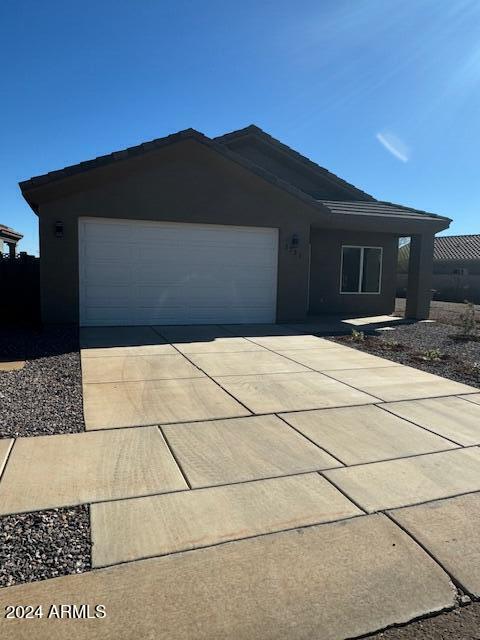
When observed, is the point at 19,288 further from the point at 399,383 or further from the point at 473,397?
the point at 473,397

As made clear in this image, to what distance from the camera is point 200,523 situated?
3.15 meters

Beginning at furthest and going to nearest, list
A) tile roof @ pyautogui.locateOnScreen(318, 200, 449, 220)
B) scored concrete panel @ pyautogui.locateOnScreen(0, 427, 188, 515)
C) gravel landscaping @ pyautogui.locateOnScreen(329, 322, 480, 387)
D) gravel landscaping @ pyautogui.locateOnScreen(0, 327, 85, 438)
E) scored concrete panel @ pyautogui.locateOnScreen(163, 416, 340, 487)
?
tile roof @ pyautogui.locateOnScreen(318, 200, 449, 220)
gravel landscaping @ pyautogui.locateOnScreen(329, 322, 480, 387)
gravel landscaping @ pyautogui.locateOnScreen(0, 327, 85, 438)
scored concrete panel @ pyautogui.locateOnScreen(163, 416, 340, 487)
scored concrete panel @ pyautogui.locateOnScreen(0, 427, 188, 515)

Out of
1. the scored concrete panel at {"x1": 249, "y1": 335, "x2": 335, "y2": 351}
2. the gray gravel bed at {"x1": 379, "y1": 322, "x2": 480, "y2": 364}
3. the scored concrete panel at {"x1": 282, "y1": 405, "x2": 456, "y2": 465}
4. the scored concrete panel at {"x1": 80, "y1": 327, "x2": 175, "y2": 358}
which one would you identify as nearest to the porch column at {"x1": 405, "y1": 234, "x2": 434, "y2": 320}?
the gray gravel bed at {"x1": 379, "y1": 322, "x2": 480, "y2": 364}

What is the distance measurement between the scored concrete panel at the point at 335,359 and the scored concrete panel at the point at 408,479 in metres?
3.67

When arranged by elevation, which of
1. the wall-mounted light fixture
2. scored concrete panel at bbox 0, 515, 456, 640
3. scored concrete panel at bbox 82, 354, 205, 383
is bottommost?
scored concrete panel at bbox 0, 515, 456, 640

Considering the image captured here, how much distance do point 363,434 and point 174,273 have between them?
794cm

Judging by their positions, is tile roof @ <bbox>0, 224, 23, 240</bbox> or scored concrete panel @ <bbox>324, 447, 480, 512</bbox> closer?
scored concrete panel @ <bbox>324, 447, 480, 512</bbox>

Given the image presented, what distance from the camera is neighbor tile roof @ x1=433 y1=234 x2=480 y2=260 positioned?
34.2m

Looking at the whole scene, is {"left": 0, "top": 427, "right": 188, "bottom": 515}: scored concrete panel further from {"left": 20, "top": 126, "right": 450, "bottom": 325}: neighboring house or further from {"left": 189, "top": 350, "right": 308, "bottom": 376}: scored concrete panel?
{"left": 20, "top": 126, "right": 450, "bottom": 325}: neighboring house

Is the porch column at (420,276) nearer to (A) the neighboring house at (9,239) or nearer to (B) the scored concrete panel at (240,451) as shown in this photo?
(B) the scored concrete panel at (240,451)

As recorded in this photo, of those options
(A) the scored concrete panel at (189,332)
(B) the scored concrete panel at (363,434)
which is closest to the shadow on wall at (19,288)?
(A) the scored concrete panel at (189,332)

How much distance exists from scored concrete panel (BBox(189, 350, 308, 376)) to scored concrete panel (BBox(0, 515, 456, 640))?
4.50 metres

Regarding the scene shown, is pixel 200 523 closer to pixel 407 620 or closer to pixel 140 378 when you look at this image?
pixel 407 620

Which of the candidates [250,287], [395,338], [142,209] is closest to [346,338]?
[395,338]
